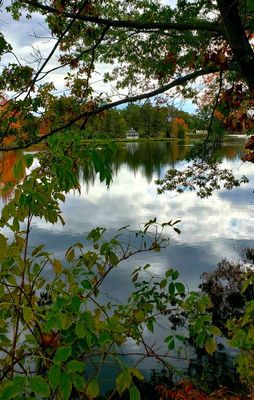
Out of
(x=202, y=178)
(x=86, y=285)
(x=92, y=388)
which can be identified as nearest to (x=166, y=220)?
(x=202, y=178)

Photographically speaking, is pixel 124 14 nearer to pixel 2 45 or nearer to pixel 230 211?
pixel 2 45

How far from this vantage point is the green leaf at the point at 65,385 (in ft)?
5.06

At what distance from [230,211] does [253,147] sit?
27.9 metres

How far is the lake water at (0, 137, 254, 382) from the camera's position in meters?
19.1

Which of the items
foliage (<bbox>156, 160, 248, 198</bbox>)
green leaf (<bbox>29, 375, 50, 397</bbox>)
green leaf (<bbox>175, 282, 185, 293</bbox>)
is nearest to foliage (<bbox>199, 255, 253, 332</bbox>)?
foliage (<bbox>156, 160, 248, 198</bbox>)

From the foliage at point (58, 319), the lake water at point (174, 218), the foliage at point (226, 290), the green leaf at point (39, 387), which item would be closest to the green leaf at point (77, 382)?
the foliage at point (58, 319)

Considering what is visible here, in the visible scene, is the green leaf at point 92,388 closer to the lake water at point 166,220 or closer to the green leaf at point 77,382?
the green leaf at point 77,382

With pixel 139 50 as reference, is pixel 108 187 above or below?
below

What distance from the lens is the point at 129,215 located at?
2995 centimetres

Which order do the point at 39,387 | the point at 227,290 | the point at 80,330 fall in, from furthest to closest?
1. the point at 227,290
2. the point at 80,330
3. the point at 39,387

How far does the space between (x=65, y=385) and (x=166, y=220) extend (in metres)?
26.0

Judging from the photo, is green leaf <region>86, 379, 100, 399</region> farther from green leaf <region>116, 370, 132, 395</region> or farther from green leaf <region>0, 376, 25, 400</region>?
green leaf <region>0, 376, 25, 400</region>

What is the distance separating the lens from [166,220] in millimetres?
27328

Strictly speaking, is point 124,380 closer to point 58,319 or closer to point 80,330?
point 80,330
